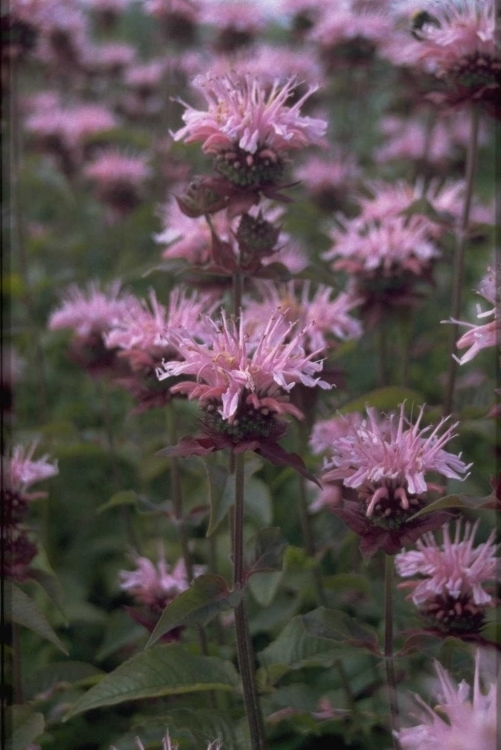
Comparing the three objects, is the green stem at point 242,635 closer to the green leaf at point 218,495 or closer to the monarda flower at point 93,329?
the green leaf at point 218,495

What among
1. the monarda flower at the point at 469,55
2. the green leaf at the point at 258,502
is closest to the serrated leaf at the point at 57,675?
the green leaf at the point at 258,502

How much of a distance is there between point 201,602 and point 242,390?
0.83 feet

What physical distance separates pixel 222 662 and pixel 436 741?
429mm

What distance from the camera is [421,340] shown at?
222cm

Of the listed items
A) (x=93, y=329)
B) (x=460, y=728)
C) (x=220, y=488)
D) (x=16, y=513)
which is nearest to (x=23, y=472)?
(x=16, y=513)

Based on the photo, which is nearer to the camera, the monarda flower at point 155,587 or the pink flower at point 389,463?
the pink flower at point 389,463

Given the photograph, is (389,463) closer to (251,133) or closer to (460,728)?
(460,728)

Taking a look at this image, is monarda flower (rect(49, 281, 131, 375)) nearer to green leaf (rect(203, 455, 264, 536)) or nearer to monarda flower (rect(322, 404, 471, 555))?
green leaf (rect(203, 455, 264, 536))

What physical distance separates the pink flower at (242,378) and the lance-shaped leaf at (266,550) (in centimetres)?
20

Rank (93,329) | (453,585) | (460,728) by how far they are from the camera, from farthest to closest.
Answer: (93,329) → (453,585) → (460,728)

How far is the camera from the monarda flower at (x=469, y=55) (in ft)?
4.94

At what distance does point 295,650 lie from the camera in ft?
4.03

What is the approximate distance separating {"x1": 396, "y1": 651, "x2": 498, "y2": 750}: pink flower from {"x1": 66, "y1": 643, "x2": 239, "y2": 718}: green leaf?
0.32 m

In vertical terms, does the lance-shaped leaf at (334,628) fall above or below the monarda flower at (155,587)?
below
